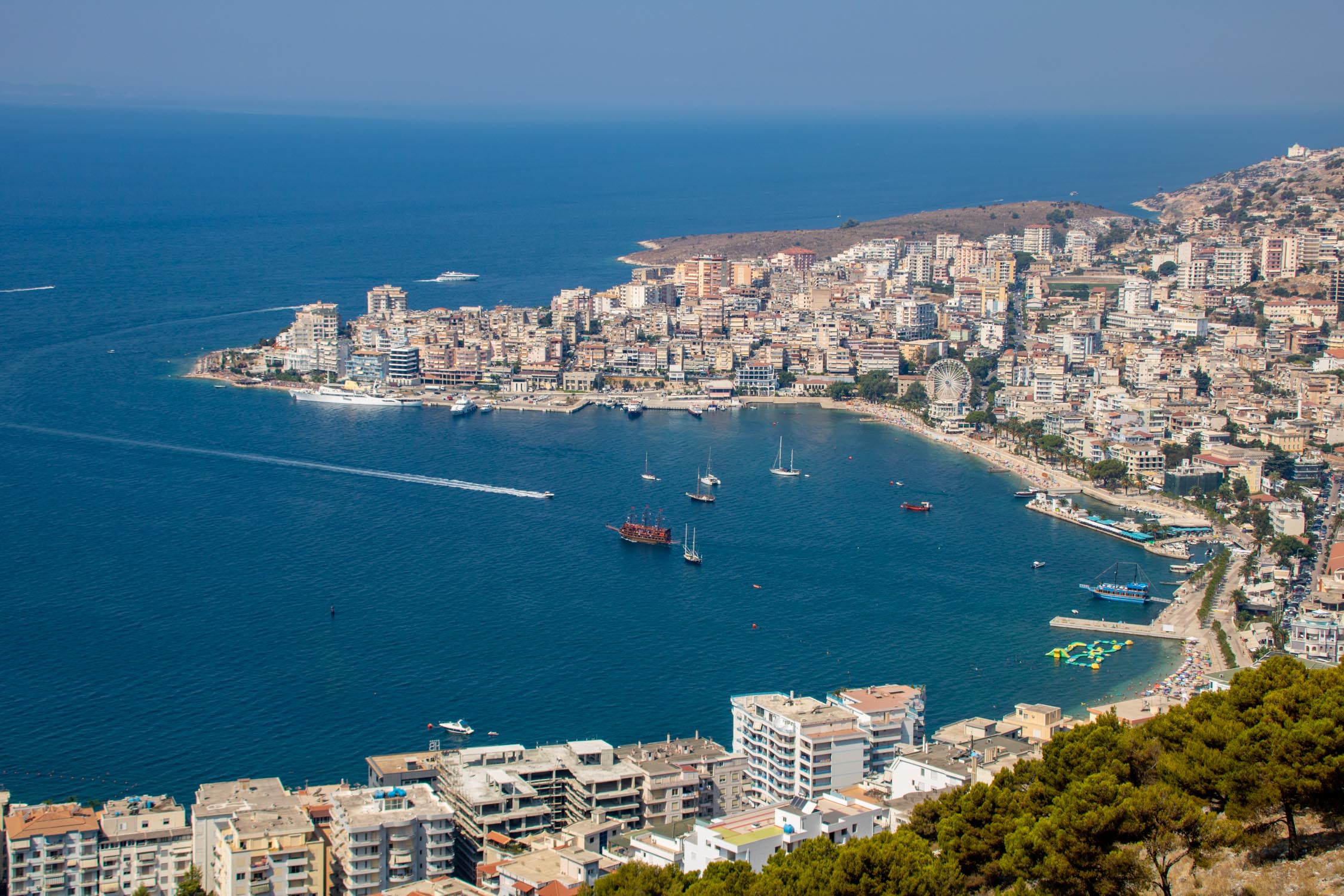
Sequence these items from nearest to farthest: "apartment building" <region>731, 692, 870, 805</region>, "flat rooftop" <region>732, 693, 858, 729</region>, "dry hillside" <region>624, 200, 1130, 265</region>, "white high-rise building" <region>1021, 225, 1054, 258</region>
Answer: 1. "apartment building" <region>731, 692, 870, 805</region>
2. "flat rooftop" <region>732, 693, 858, 729</region>
3. "white high-rise building" <region>1021, 225, 1054, 258</region>
4. "dry hillside" <region>624, 200, 1130, 265</region>

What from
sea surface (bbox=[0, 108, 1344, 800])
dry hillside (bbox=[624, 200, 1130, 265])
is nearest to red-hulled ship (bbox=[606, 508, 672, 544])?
sea surface (bbox=[0, 108, 1344, 800])

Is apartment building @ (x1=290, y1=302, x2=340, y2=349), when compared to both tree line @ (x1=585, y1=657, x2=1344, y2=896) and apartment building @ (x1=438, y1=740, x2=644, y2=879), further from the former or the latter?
tree line @ (x1=585, y1=657, x2=1344, y2=896)

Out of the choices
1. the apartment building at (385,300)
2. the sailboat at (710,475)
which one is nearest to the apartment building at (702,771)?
the sailboat at (710,475)

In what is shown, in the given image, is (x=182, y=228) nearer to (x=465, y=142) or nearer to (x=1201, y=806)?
(x=1201, y=806)

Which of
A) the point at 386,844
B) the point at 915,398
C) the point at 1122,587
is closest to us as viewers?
the point at 386,844

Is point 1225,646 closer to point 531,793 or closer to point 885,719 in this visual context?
point 885,719

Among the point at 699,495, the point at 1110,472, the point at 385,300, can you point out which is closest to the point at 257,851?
the point at 699,495

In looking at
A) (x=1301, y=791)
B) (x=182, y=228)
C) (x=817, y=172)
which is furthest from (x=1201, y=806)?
(x=817, y=172)

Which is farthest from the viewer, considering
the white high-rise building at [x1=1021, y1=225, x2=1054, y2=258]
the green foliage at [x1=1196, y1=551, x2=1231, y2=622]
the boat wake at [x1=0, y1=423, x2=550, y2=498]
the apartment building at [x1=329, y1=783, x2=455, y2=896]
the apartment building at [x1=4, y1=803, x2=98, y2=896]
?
the white high-rise building at [x1=1021, y1=225, x2=1054, y2=258]
